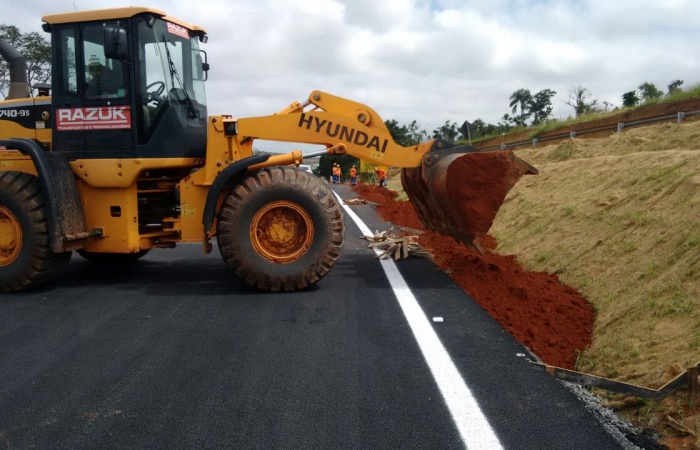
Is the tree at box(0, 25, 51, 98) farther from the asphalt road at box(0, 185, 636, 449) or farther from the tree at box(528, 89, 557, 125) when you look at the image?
the tree at box(528, 89, 557, 125)

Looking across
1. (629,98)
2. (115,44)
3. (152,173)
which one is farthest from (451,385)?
(629,98)

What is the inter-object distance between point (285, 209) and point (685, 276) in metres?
4.40

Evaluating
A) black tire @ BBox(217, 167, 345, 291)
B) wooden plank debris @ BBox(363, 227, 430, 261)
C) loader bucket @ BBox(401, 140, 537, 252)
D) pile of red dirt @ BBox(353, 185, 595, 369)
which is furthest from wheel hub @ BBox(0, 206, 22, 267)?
pile of red dirt @ BBox(353, 185, 595, 369)

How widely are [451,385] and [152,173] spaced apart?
201 inches

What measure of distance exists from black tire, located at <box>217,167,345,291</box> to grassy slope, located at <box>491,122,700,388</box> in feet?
10.1

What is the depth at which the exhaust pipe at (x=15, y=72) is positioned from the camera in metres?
8.73

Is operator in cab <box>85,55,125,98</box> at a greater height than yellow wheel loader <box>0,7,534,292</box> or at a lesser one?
greater

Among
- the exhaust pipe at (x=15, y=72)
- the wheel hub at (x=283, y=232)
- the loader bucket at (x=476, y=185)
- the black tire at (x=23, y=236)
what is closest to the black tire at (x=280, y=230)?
the wheel hub at (x=283, y=232)

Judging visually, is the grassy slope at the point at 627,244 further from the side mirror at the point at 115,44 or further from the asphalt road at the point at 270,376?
the side mirror at the point at 115,44

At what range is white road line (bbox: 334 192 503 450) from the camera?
11.7 ft

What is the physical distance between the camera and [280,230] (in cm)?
755

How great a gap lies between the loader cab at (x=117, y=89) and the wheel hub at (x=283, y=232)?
1447 millimetres

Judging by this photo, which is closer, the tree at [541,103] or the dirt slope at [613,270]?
the dirt slope at [613,270]

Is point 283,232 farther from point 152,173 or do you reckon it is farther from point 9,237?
point 9,237
